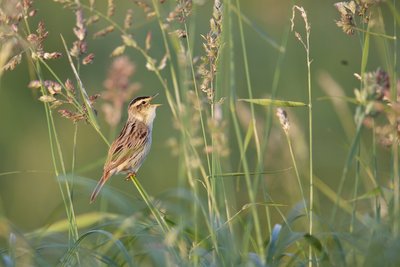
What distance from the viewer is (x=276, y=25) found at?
496 inches

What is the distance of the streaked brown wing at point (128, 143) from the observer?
5535 millimetres

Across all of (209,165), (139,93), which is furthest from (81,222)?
(139,93)

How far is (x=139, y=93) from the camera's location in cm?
1012

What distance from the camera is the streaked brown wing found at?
18.2ft

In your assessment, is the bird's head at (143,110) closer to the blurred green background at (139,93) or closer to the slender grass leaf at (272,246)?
the blurred green background at (139,93)

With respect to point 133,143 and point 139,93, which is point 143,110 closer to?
point 133,143

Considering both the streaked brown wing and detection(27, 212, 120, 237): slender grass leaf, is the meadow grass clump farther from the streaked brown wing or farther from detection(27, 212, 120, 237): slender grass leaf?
the streaked brown wing

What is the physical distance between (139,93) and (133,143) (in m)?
4.40

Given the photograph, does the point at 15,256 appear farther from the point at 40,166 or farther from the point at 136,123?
the point at 40,166

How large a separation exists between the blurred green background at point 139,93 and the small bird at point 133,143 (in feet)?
8.40

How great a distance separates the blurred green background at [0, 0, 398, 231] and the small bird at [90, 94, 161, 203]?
256 centimetres

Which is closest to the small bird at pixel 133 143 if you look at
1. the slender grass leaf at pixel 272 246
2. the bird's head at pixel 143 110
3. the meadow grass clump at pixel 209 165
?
the bird's head at pixel 143 110

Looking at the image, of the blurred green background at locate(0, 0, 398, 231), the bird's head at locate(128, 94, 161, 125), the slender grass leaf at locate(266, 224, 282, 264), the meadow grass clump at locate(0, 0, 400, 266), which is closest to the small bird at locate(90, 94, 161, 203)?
the bird's head at locate(128, 94, 161, 125)

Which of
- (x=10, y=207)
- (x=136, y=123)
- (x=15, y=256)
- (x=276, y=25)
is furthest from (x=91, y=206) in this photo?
(x=15, y=256)
